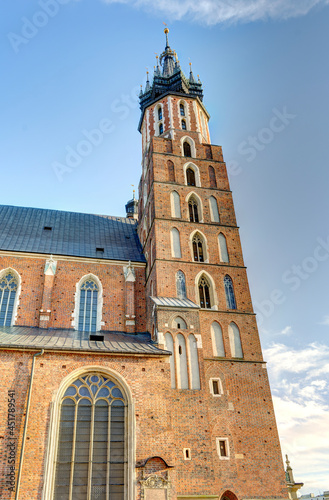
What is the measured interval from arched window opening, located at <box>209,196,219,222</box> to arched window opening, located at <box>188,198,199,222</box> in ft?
2.93

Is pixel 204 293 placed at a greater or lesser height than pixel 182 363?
greater

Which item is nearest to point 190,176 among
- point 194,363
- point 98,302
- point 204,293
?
point 204,293

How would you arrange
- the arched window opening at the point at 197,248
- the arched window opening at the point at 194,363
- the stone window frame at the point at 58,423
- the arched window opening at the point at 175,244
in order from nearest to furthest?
the stone window frame at the point at 58,423 → the arched window opening at the point at 194,363 → the arched window opening at the point at 175,244 → the arched window opening at the point at 197,248

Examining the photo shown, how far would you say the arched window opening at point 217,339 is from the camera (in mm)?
20000

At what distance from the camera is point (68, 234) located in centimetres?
2662

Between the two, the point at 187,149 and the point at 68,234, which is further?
the point at 187,149

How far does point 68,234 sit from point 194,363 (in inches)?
492

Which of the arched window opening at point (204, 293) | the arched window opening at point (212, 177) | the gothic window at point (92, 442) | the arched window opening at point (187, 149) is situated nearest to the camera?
the gothic window at point (92, 442)

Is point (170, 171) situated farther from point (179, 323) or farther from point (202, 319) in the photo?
point (179, 323)

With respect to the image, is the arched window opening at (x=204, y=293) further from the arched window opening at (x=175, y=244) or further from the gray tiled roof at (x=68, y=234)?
the gray tiled roof at (x=68, y=234)

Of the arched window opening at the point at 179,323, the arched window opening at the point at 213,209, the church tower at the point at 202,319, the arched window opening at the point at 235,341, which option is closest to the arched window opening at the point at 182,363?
the church tower at the point at 202,319

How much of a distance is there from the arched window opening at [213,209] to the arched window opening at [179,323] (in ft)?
24.4

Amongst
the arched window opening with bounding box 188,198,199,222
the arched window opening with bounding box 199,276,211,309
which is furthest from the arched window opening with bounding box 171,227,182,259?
the arched window opening with bounding box 199,276,211,309

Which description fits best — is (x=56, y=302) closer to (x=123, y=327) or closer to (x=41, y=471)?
(x=123, y=327)
